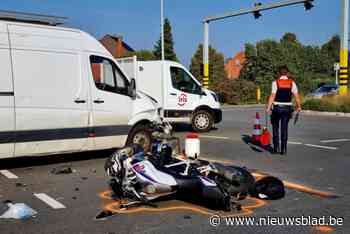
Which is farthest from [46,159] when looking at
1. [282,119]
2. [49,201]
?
[282,119]

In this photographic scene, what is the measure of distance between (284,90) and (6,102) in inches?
221

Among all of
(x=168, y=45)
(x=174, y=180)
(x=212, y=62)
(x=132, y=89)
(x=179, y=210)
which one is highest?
(x=168, y=45)

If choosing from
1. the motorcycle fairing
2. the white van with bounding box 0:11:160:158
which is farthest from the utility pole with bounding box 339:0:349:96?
the motorcycle fairing

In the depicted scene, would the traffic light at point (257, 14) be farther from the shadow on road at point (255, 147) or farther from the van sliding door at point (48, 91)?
the van sliding door at point (48, 91)

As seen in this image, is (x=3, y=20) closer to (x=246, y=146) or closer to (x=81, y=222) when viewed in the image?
(x=81, y=222)

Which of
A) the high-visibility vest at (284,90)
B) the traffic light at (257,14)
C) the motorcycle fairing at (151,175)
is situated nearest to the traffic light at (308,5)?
the traffic light at (257,14)

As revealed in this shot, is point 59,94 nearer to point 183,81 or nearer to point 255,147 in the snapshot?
point 255,147

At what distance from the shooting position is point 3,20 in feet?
26.8

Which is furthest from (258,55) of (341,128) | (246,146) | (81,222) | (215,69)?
(81,222)

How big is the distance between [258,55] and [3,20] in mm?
45883

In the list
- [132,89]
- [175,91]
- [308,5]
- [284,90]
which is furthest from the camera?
[308,5]

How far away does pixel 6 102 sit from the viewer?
25.9 feet

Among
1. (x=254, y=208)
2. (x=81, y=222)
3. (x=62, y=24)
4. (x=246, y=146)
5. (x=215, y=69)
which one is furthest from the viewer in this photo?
(x=215, y=69)

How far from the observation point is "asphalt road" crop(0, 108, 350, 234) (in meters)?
5.11
